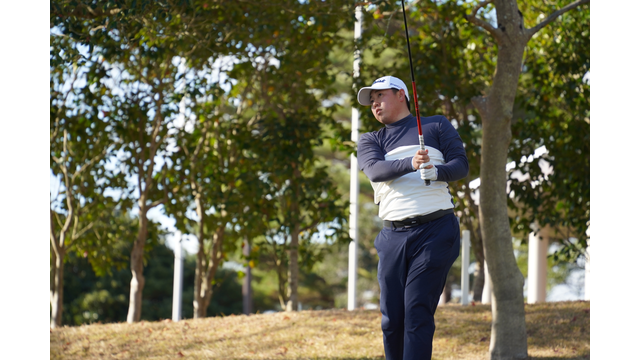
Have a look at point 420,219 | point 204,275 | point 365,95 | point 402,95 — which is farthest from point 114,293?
point 420,219

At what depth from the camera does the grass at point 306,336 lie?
18.0ft

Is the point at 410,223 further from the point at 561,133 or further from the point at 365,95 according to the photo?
the point at 561,133

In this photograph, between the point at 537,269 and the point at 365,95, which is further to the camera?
the point at 537,269

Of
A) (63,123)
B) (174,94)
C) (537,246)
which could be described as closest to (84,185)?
(63,123)

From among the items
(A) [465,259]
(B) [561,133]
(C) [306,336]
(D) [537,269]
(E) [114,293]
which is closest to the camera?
(C) [306,336]

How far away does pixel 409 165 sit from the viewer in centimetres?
316

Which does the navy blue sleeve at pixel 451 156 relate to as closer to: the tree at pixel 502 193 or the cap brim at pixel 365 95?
the cap brim at pixel 365 95

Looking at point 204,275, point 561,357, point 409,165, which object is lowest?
point 561,357

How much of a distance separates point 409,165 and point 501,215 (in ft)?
6.86

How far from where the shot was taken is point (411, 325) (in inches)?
124

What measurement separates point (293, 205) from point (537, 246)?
23.6 ft

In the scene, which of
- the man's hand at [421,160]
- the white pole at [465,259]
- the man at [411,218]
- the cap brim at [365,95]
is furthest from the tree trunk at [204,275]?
the man's hand at [421,160]

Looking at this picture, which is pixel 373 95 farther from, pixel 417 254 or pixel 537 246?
pixel 537 246

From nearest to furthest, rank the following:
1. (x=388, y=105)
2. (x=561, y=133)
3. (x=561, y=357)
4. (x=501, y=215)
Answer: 1. (x=388, y=105)
2. (x=501, y=215)
3. (x=561, y=357)
4. (x=561, y=133)
